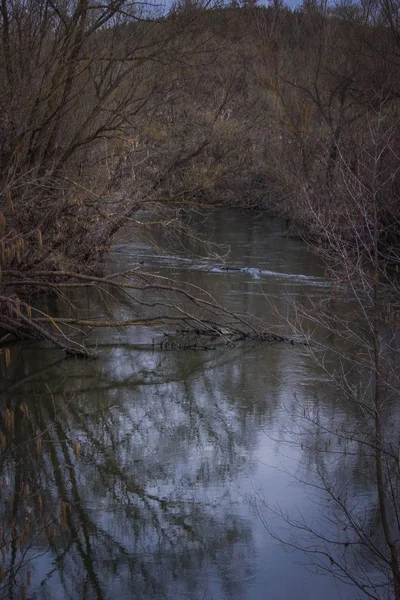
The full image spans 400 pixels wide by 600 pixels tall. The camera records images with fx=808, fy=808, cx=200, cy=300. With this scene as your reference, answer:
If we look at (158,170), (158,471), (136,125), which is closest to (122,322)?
(158,471)

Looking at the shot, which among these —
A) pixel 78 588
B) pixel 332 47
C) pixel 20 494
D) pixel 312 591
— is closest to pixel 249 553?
pixel 312 591

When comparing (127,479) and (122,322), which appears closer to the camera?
(127,479)

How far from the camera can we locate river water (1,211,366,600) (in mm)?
5340

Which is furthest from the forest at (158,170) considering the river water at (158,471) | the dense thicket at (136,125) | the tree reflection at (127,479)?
the tree reflection at (127,479)

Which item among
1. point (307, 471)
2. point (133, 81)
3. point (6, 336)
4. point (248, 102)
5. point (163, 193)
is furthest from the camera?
point (248, 102)

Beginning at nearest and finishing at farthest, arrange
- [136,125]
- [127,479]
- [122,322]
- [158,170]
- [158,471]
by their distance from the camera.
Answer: [127,479] → [158,471] → [122,322] → [136,125] → [158,170]

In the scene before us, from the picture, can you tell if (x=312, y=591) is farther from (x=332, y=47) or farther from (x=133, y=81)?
(x=332, y=47)

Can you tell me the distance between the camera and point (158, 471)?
6.93 m

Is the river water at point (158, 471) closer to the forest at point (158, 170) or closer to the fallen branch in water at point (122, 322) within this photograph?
the fallen branch in water at point (122, 322)

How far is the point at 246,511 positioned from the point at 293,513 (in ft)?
1.19

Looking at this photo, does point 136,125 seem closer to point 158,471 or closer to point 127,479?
point 158,471

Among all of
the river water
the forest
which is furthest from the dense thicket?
the river water

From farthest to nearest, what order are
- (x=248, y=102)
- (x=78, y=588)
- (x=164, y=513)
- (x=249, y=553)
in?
(x=248, y=102)
(x=164, y=513)
(x=249, y=553)
(x=78, y=588)

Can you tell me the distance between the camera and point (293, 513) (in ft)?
20.5
